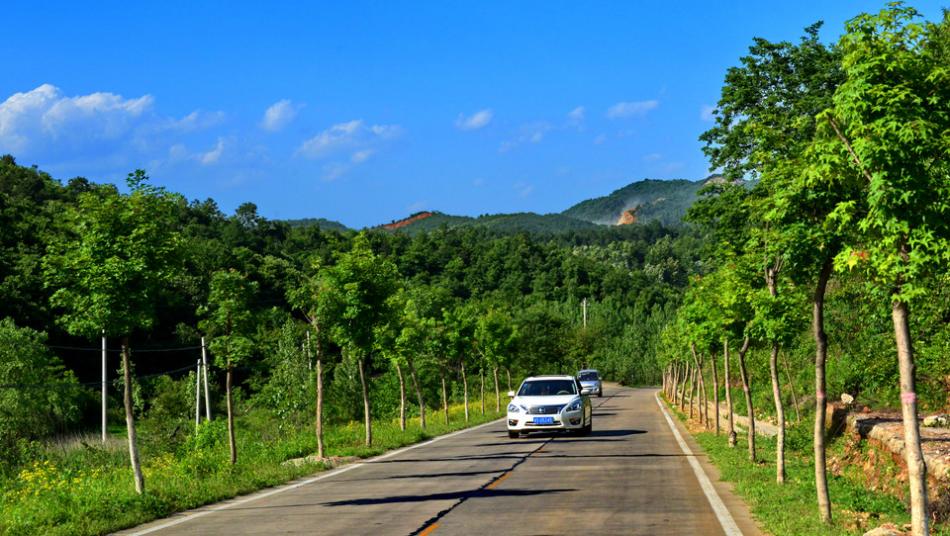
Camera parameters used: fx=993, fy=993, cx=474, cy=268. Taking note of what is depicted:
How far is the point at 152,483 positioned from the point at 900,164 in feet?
45.1

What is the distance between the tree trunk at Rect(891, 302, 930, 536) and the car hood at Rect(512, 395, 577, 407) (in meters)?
20.8

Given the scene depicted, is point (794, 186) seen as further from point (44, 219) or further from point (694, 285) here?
point (44, 219)

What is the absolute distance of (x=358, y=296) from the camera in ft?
90.4

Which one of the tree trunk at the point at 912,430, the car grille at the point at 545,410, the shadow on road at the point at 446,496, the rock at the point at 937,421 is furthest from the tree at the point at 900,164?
the car grille at the point at 545,410

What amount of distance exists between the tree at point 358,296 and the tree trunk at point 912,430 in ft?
63.9

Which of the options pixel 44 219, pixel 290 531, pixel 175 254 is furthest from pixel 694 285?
pixel 44 219

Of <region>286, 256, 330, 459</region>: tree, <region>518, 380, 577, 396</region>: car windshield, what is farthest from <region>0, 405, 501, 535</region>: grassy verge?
<region>518, 380, 577, 396</region>: car windshield

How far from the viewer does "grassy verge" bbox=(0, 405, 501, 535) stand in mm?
13367

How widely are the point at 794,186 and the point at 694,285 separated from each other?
16.0 metres

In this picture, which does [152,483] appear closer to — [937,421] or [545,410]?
[545,410]

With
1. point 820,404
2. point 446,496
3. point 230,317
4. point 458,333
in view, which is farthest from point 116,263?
point 458,333

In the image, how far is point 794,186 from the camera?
10.7 metres

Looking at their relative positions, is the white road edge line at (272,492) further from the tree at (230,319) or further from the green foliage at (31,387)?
the green foliage at (31,387)

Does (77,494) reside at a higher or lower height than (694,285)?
lower
